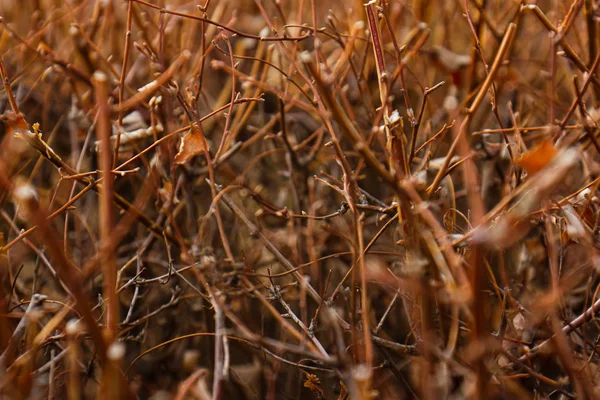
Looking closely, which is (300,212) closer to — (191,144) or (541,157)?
(191,144)

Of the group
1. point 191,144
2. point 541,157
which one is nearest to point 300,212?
point 191,144

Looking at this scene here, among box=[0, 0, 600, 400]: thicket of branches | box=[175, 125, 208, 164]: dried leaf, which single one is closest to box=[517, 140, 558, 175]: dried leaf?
box=[0, 0, 600, 400]: thicket of branches

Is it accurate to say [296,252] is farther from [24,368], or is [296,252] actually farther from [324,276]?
[24,368]

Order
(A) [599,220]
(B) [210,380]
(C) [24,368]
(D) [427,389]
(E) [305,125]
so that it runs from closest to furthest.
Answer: (D) [427,389], (C) [24,368], (A) [599,220], (B) [210,380], (E) [305,125]

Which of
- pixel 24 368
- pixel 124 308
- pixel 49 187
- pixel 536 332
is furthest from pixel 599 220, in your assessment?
pixel 49 187

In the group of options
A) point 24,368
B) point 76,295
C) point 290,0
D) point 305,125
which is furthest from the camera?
point 290,0

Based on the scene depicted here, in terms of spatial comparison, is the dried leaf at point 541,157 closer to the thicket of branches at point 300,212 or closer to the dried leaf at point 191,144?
the thicket of branches at point 300,212

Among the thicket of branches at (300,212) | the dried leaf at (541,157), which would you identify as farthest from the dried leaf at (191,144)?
the dried leaf at (541,157)

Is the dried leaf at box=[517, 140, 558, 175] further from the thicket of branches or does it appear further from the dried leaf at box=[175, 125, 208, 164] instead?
the dried leaf at box=[175, 125, 208, 164]
